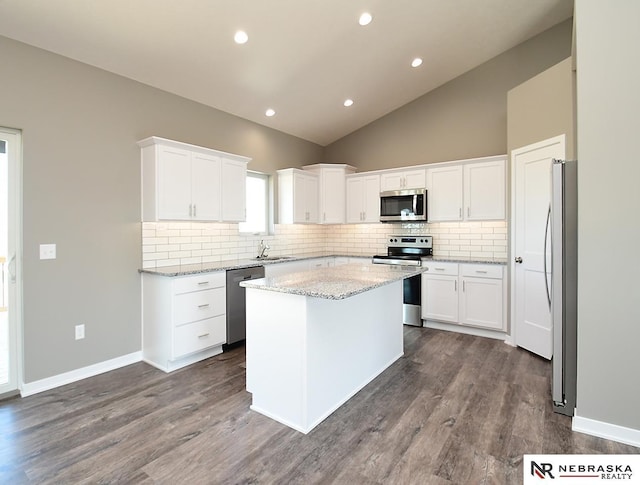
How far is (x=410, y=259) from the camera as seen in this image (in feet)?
15.9

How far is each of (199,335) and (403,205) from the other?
329 centimetres

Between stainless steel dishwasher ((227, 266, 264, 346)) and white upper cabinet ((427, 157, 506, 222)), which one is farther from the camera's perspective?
white upper cabinet ((427, 157, 506, 222))

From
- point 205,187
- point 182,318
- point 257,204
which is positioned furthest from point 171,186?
point 257,204

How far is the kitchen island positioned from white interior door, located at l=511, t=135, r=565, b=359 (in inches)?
63.9

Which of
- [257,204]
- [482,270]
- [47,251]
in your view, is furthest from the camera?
[257,204]

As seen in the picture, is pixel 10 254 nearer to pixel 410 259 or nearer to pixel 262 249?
pixel 262 249

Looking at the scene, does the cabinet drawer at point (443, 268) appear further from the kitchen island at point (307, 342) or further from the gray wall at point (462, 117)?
the kitchen island at point (307, 342)

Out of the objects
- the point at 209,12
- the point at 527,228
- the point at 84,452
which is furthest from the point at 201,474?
the point at 527,228

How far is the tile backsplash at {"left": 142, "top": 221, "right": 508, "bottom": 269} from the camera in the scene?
12.6ft

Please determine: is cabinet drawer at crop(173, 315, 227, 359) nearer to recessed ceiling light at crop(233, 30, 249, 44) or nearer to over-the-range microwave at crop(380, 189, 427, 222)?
recessed ceiling light at crop(233, 30, 249, 44)

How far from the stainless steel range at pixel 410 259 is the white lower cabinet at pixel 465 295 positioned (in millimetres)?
99

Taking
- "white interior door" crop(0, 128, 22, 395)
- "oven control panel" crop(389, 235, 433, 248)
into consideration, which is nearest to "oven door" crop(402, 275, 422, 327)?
"oven control panel" crop(389, 235, 433, 248)

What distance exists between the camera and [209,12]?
2.89m

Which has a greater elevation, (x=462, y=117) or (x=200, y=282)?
(x=462, y=117)
